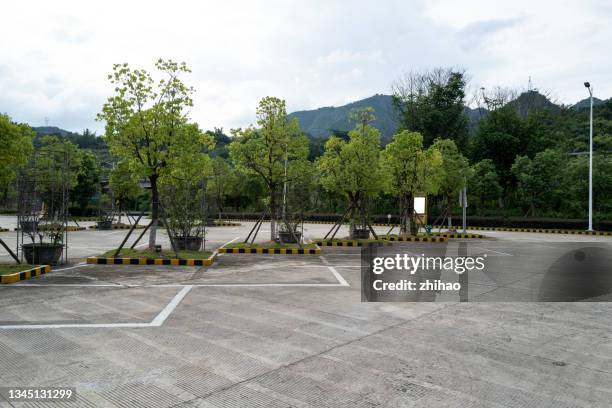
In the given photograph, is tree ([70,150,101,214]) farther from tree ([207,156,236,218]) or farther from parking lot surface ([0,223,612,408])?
parking lot surface ([0,223,612,408])

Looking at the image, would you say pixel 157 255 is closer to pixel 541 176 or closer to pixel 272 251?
pixel 272 251

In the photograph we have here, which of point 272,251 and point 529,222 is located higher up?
point 529,222

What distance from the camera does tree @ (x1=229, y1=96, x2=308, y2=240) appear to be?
16.5 m

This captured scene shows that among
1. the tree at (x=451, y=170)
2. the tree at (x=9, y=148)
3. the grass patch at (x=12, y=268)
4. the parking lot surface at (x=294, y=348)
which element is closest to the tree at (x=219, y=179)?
the tree at (x=451, y=170)

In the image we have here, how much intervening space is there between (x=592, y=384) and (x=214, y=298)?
5.31 metres

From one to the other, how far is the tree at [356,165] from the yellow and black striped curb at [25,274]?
1153 cm

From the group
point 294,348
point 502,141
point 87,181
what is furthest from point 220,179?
point 294,348

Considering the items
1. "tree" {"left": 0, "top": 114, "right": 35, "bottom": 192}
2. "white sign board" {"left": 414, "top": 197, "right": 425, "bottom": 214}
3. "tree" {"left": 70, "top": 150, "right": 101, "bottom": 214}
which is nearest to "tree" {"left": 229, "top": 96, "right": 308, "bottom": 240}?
"tree" {"left": 0, "top": 114, "right": 35, "bottom": 192}

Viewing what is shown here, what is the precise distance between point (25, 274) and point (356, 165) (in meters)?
12.6

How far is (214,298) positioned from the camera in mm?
7434

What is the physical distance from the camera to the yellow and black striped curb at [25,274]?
8.72 m

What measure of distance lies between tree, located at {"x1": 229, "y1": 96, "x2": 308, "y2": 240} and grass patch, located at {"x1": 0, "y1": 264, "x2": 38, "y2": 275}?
8.12 meters

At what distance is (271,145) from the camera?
16594 mm

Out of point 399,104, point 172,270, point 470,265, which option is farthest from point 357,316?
point 399,104
